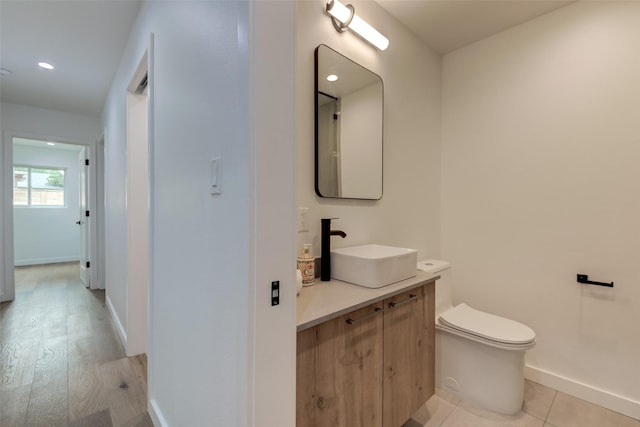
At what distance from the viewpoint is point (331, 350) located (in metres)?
1.04

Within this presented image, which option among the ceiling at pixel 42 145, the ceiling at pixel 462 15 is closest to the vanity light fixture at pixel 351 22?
the ceiling at pixel 462 15

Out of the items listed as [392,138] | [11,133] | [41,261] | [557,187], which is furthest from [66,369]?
[41,261]

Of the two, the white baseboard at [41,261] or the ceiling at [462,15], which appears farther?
the white baseboard at [41,261]

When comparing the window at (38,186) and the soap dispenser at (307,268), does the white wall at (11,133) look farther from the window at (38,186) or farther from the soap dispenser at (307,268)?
the soap dispenser at (307,268)

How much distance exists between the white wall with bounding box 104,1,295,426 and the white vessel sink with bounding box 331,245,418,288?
21.9 inches

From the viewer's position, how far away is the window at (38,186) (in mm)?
5512

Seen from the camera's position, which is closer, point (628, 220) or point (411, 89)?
point (628, 220)

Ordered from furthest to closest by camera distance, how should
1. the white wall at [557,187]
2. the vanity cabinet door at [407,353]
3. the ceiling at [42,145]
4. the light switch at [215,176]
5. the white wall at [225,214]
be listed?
the ceiling at [42,145]
the white wall at [557,187]
the vanity cabinet door at [407,353]
the light switch at [215,176]
the white wall at [225,214]

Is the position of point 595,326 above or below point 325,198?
below

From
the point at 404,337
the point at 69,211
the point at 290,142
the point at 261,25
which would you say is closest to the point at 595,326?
the point at 404,337

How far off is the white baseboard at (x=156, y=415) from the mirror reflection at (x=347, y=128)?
1353mm

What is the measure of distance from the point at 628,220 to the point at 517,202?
1.82ft

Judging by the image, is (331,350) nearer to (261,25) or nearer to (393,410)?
(393,410)

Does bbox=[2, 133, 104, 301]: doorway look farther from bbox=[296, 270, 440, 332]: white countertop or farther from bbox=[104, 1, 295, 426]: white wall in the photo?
bbox=[296, 270, 440, 332]: white countertop
